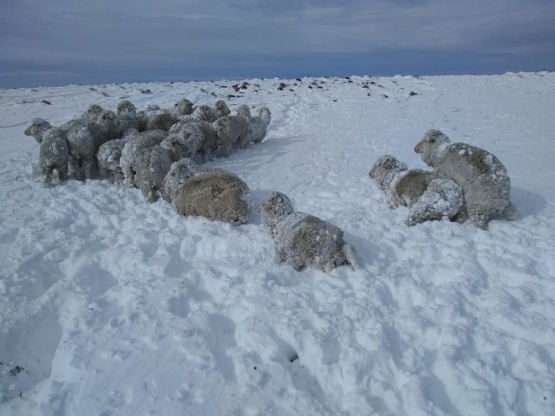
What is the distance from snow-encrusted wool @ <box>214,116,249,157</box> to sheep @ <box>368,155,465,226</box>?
14.1 ft

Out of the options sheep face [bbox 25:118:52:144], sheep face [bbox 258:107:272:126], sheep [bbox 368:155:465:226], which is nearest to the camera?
sheep [bbox 368:155:465:226]

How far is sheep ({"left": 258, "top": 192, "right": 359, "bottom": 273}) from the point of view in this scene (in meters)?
5.14

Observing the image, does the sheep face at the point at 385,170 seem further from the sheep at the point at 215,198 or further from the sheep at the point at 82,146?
the sheep at the point at 82,146

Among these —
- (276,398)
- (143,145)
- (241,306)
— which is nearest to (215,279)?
(241,306)

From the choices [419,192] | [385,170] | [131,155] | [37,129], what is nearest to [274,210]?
[419,192]

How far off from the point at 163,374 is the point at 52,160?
604 centimetres

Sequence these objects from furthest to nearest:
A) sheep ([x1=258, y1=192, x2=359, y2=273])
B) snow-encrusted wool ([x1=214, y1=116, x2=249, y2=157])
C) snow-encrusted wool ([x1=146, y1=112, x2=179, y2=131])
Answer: snow-encrusted wool ([x1=146, y1=112, x2=179, y2=131])
snow-encrusted wool ([x1=214, y1=116, x2=249, y2=157])
sheep ([x1=258, y1=192, x2=359, y2=273])

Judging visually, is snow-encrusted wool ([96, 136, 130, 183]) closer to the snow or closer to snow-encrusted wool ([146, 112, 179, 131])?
the snow

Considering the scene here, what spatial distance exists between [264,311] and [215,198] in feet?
8.74

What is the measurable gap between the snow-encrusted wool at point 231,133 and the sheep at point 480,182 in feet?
18.5

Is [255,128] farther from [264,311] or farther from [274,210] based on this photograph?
[264,311]

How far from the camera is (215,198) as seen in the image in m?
6.61

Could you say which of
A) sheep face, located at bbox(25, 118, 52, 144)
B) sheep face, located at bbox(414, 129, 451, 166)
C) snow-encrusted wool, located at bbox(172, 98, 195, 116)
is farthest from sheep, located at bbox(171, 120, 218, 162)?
sheep face, located at bbox(414, 129, 451, 166)

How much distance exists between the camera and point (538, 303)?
4.43 meters
